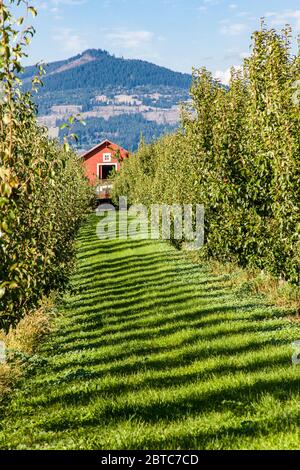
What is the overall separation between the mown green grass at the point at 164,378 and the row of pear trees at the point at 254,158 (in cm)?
180

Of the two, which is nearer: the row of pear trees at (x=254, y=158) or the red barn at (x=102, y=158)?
the row of pear trees at (x=254, y=158)

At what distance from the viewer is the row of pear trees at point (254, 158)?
13.0m

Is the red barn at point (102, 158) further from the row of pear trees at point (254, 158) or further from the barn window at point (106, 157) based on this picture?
the row of pear trees at point (254, 158)

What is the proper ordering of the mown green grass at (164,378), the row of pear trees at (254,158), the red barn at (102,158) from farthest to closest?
1. the red barn at (102,158)
2. the row of pear trees at (254,158)
3. the mown green grass at (164,378)

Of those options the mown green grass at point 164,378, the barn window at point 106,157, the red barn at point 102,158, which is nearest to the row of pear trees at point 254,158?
the mown green grass at point 164,378

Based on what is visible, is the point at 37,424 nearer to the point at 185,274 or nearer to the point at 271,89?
the point at 271,89

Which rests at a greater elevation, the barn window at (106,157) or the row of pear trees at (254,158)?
the barn window at (106,157)

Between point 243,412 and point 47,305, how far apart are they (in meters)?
12.4

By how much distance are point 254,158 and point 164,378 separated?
7123 mm

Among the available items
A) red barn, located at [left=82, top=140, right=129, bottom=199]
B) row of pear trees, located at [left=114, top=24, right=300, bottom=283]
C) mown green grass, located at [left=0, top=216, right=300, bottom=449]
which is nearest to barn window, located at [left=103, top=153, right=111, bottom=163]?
red barn, located at [left=82, top=140, right=129, bottom=199]

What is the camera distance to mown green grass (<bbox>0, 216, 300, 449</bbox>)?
7.25 meters

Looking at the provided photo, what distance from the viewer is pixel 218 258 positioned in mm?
21484

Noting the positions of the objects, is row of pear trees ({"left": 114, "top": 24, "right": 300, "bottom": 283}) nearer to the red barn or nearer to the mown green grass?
the mown green grass
